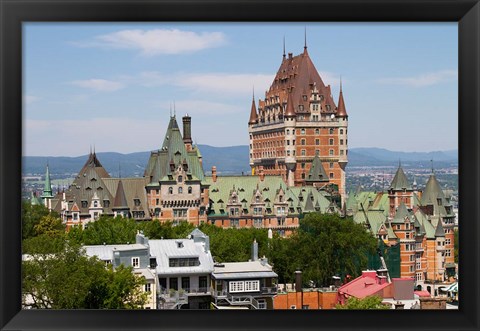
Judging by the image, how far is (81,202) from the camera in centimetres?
2031

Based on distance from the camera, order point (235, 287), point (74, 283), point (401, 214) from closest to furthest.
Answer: point (74, 283)
point (235, 287)
point (401, 214)

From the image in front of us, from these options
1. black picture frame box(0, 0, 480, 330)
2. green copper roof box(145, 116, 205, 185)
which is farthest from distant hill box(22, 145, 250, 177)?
black picture frame box(0, 0, 480, 330)

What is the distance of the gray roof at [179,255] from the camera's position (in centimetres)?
1019

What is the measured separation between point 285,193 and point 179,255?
12501 millimetres

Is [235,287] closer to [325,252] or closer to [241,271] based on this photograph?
[241,271]

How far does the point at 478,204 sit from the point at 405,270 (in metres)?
16.3

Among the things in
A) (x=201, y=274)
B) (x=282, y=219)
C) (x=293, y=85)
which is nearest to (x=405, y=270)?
(x=282, y=219)

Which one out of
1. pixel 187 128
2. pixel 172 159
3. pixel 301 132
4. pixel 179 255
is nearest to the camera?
pixel 179 255

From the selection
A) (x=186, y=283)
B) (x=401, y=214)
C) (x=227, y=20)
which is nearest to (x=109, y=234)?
(x=186, y=283)

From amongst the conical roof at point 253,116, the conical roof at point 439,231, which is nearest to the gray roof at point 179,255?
the conical roof at point 439,231

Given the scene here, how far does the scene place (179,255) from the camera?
1091cm

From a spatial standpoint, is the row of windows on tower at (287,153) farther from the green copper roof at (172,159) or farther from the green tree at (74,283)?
the green tree at (74,283)

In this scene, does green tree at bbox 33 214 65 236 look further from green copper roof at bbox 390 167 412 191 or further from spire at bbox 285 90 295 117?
spire at bbox 285 90 295 117

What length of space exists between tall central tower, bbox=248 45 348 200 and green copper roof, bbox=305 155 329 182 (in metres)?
0.09
